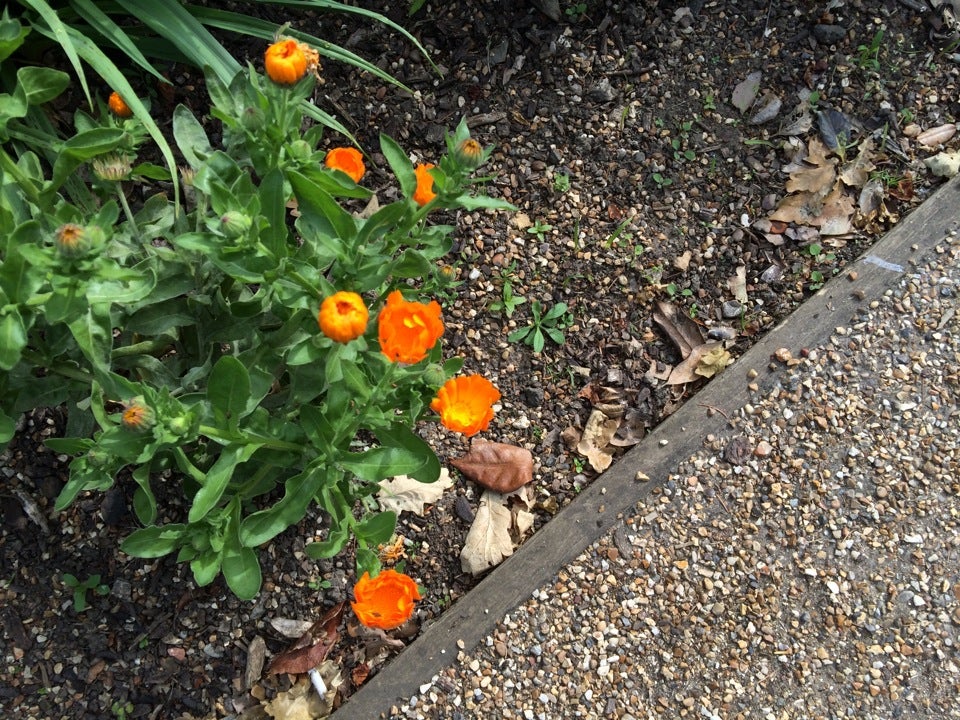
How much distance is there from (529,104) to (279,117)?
4.45 feet

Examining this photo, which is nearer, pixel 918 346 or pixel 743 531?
pixel 743 531

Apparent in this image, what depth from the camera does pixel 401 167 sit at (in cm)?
165

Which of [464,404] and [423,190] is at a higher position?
[423,190]

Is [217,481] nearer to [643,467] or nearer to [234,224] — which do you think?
[234,224]

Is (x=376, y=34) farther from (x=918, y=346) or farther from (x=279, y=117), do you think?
(x=918, y=346)

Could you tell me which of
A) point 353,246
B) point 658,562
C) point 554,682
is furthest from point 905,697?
point 353,246

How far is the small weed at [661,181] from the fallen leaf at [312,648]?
1.65 meters

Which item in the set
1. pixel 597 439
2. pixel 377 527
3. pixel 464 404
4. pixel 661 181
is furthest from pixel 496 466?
pixel 661 181

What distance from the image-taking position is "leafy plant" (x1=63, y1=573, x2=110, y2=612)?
2.27 meters

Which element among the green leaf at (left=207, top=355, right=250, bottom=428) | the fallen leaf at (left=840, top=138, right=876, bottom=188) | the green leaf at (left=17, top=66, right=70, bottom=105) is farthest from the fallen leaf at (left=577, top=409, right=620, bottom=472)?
the green leaf at (left=17, top=66, right=70, bottom=105)

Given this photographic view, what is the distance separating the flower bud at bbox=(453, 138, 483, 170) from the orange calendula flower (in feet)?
2.33

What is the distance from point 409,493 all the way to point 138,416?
1.13 meters

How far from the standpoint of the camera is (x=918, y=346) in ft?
8.75

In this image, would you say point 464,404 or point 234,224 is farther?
point 464,404
